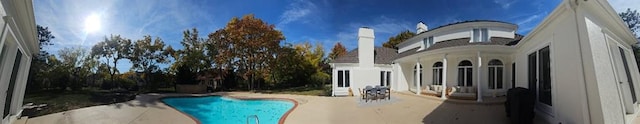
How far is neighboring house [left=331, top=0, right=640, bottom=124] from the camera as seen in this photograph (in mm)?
1604

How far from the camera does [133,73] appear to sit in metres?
2.12

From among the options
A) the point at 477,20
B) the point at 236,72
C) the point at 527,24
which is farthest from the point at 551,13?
the point at 236,72

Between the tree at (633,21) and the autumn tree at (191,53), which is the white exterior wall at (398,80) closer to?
the tree at (633,21)

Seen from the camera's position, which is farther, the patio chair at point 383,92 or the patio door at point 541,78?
the patio chair at point 383,92

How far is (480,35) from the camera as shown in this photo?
207cm

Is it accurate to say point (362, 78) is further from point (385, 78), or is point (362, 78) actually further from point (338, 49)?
point (338, 49)

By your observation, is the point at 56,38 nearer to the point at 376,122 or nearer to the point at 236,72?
the point at 236,72

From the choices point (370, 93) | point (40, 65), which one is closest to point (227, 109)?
point (40, 65)

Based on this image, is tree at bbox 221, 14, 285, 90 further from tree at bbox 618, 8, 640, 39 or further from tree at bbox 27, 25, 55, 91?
tree at bbox 618, 8, 640, 39

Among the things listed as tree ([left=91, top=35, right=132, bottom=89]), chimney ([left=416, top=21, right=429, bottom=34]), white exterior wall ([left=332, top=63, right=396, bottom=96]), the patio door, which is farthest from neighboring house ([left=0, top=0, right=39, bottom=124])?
the patio door

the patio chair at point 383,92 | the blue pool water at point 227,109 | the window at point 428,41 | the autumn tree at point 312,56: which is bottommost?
the blue pool water at point 227,109

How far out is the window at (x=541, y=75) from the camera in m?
2.58

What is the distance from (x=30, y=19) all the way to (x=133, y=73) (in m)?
0.71

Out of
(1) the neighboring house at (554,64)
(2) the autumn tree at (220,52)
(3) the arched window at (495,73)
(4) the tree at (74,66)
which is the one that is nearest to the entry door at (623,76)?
(1) the neighboring house at (554,64)
